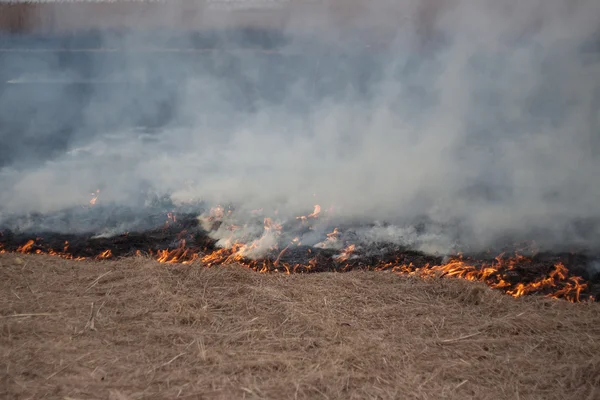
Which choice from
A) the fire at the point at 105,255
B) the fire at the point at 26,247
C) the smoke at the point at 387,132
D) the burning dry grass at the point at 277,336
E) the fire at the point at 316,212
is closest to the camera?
the burning dry grass at the point at 277,336

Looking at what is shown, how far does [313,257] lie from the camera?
415 centimetres

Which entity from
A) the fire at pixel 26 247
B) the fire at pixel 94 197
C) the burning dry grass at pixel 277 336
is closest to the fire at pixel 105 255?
the burning dry grass at pixel 277 336

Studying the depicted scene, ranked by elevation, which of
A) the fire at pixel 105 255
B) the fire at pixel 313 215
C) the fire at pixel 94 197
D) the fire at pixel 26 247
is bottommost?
the fire at pixel 26 247

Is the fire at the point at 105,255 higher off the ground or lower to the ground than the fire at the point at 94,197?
lower

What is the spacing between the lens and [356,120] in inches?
225

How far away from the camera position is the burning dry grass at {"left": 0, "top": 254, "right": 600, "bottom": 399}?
220 centimetres

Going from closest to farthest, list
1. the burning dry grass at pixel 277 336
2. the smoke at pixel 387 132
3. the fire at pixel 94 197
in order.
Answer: the burning dry grass at pixel 277 336 → the smoke at pixel 387 132 → the fire at pixel 94 197

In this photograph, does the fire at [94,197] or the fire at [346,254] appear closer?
the fire at [346,254]

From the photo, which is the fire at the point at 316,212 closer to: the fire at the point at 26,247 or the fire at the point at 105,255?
the fire at the point at 105,255

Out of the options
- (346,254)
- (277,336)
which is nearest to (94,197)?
(346,254)

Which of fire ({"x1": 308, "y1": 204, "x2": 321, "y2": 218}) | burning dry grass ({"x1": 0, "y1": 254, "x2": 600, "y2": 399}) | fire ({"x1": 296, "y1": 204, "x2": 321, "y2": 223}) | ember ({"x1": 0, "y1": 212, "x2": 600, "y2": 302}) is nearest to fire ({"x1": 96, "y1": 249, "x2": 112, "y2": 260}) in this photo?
ember ({"x1": 0, "y1": 212, "x2": 600, "y2": 302})

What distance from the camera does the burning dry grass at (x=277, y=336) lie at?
220cm

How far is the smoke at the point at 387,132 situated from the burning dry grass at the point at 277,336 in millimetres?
1226

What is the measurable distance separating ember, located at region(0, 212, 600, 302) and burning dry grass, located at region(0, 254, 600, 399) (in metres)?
0.40
